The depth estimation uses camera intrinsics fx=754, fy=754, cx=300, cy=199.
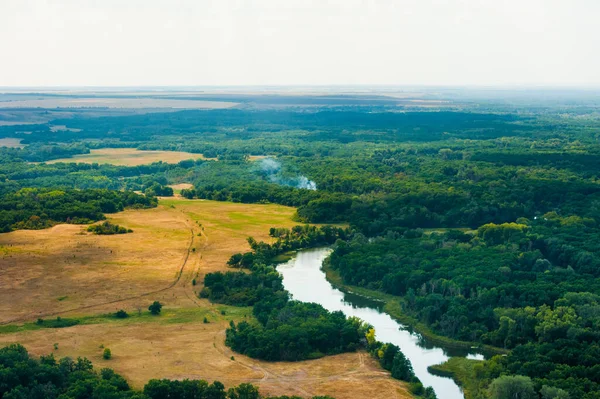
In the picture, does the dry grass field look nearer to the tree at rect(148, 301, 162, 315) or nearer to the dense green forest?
the dense green forest

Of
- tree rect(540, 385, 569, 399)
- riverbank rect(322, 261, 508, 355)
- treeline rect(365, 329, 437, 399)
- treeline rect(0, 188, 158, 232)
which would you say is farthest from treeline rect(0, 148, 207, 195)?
tree rect(540, 385, 569, 399)

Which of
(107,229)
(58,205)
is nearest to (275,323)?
(107,229)

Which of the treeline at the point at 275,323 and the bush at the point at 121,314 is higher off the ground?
the treeline at the point at 275,323

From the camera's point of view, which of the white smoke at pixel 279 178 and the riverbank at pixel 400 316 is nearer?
the riverbank at pixel 400 316

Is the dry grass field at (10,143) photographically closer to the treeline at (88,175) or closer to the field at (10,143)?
the field at (10,143)

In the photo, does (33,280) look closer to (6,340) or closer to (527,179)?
(6,340)

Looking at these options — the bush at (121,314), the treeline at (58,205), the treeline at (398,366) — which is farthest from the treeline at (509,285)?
the treeline at (58,205)

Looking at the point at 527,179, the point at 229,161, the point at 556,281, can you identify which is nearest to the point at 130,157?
the point at 229,161

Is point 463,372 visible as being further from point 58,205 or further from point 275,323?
point 58,205
